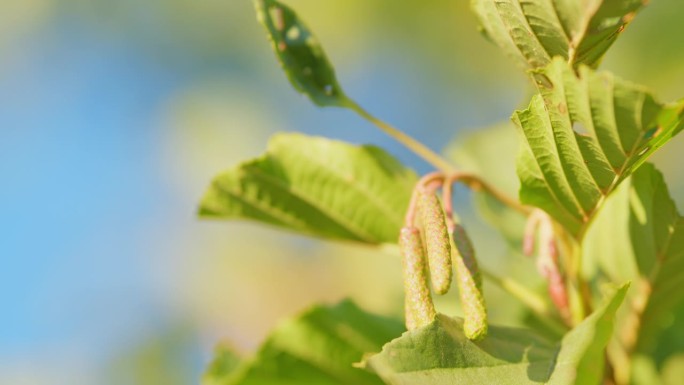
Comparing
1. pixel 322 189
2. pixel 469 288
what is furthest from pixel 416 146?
pixel 469 288

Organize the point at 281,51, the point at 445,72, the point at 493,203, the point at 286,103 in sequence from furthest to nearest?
the point at 286,103 < the point at 445,72 < the point at 493,203 < the point at 281,51

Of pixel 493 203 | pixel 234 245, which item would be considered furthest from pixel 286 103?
pixel 493 203

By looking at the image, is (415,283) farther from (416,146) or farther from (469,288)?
(416,146)

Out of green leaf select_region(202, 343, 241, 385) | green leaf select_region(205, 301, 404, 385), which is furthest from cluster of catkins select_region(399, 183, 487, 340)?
green leaf select_region(202, 343, 241, 385)

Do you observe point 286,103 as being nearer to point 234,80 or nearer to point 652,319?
point 234,80

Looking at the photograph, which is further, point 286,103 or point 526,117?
point 286,103

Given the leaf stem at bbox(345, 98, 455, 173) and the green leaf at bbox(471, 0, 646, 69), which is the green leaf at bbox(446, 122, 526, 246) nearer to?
the leaf stem at bbox(345, 98, 455, 173)

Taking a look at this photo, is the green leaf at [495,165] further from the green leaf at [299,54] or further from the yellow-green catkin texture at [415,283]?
the yellow-green catkin texture at [415,283]
